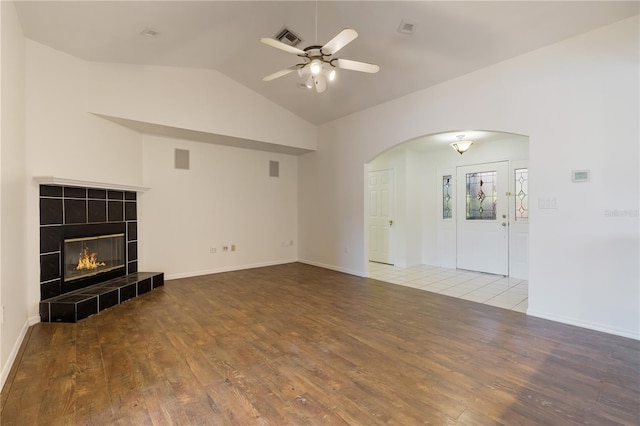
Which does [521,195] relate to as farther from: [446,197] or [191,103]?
[191,103]

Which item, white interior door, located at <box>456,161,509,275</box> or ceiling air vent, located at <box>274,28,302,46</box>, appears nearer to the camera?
ceiling air vent, located at <box>274,28,302,46</box>

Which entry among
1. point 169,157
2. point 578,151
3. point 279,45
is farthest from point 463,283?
point 169,157

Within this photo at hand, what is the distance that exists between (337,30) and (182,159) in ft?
11.7

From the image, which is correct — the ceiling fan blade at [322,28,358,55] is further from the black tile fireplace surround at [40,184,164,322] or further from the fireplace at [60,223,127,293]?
the fireplace at [60,223,127,293]

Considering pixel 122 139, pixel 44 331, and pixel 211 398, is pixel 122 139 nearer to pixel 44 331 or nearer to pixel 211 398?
pixel 44 331

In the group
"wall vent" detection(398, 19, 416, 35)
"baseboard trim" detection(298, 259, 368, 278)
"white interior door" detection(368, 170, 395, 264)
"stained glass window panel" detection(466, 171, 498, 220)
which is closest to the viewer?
"wall vent" detection(398, 19, 416, 35)

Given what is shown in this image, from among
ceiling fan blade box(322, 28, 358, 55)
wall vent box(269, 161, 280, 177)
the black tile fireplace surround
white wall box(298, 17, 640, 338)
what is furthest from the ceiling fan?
wall vent box(269, 161, 280, 177)

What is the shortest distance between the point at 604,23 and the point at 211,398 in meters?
4.90

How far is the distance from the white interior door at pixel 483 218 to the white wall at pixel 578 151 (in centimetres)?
231

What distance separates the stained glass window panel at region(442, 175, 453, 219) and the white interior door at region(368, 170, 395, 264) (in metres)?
1.12

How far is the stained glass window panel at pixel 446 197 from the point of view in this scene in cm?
659

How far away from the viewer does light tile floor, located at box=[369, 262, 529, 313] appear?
4219 mm

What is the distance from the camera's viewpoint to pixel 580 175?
3209 mm

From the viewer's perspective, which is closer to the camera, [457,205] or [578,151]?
[578,151]
